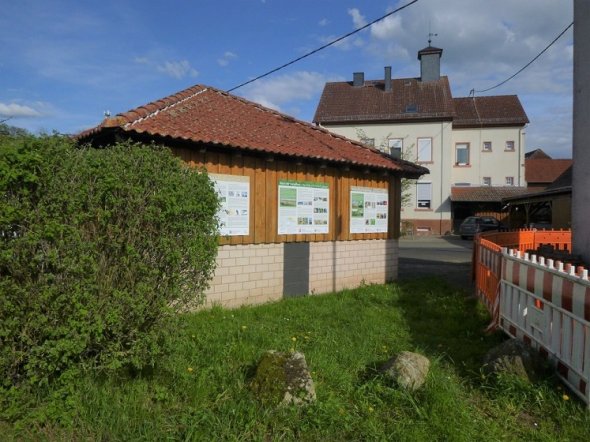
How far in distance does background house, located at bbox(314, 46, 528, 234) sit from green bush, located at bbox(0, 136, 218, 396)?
32.4 m

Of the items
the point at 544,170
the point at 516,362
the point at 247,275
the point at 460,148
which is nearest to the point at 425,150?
the point at 460,148

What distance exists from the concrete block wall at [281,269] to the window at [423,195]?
85.8 ft

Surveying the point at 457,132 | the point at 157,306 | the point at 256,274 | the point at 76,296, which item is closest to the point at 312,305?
the point at 256,274

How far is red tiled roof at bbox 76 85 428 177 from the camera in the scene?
6793mm

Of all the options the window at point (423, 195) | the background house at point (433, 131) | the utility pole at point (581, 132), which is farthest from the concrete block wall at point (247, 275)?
the window at point (423, 195)

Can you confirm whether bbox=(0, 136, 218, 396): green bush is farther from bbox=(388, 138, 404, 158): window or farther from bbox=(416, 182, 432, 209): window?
bbox=(416, 182, 432, 209): window

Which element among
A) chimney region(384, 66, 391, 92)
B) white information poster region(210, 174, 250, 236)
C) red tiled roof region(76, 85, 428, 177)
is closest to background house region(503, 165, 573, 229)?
red tiled roof region(76, 85, 428, 177)

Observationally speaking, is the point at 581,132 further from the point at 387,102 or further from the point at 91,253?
the point at 387,102

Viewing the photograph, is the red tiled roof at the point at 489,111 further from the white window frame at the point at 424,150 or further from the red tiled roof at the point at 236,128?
the red tiled roof at the point at 236,128

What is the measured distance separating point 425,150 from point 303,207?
29.4 metres

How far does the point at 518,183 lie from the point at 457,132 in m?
6.31

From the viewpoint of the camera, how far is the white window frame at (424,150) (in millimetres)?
36031

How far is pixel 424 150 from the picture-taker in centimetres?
3628

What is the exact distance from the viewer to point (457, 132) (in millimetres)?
38969
